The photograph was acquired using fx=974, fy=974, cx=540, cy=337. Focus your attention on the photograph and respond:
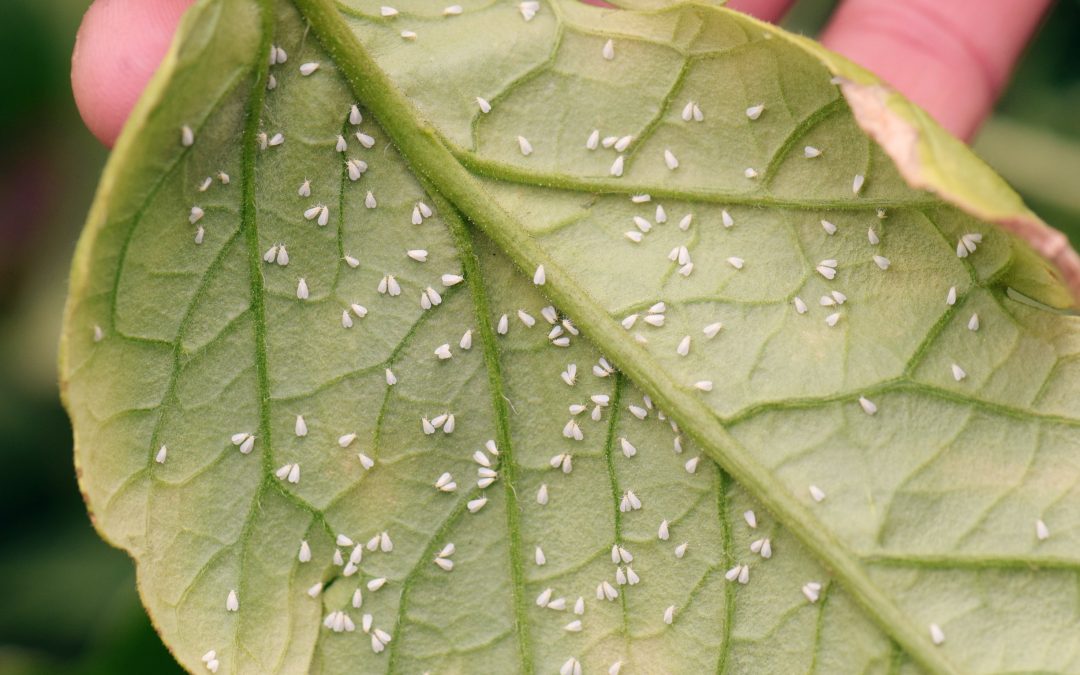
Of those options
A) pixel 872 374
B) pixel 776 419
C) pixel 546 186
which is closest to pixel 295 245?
pixel 546 186

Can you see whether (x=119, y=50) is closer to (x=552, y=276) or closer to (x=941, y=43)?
(x=552, y=276)

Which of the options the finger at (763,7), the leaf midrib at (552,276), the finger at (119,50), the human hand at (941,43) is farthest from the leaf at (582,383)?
the human hand at (941,43)

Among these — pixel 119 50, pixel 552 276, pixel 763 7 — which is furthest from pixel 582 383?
pixel 763 7

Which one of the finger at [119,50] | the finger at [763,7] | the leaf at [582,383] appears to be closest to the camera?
the leaf at [582,383]

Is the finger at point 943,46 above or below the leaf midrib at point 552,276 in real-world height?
above

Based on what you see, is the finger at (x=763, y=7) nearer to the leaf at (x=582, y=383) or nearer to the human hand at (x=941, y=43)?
the human hand at (x=941, y=43)

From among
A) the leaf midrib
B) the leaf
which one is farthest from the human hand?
the leaf midrib
